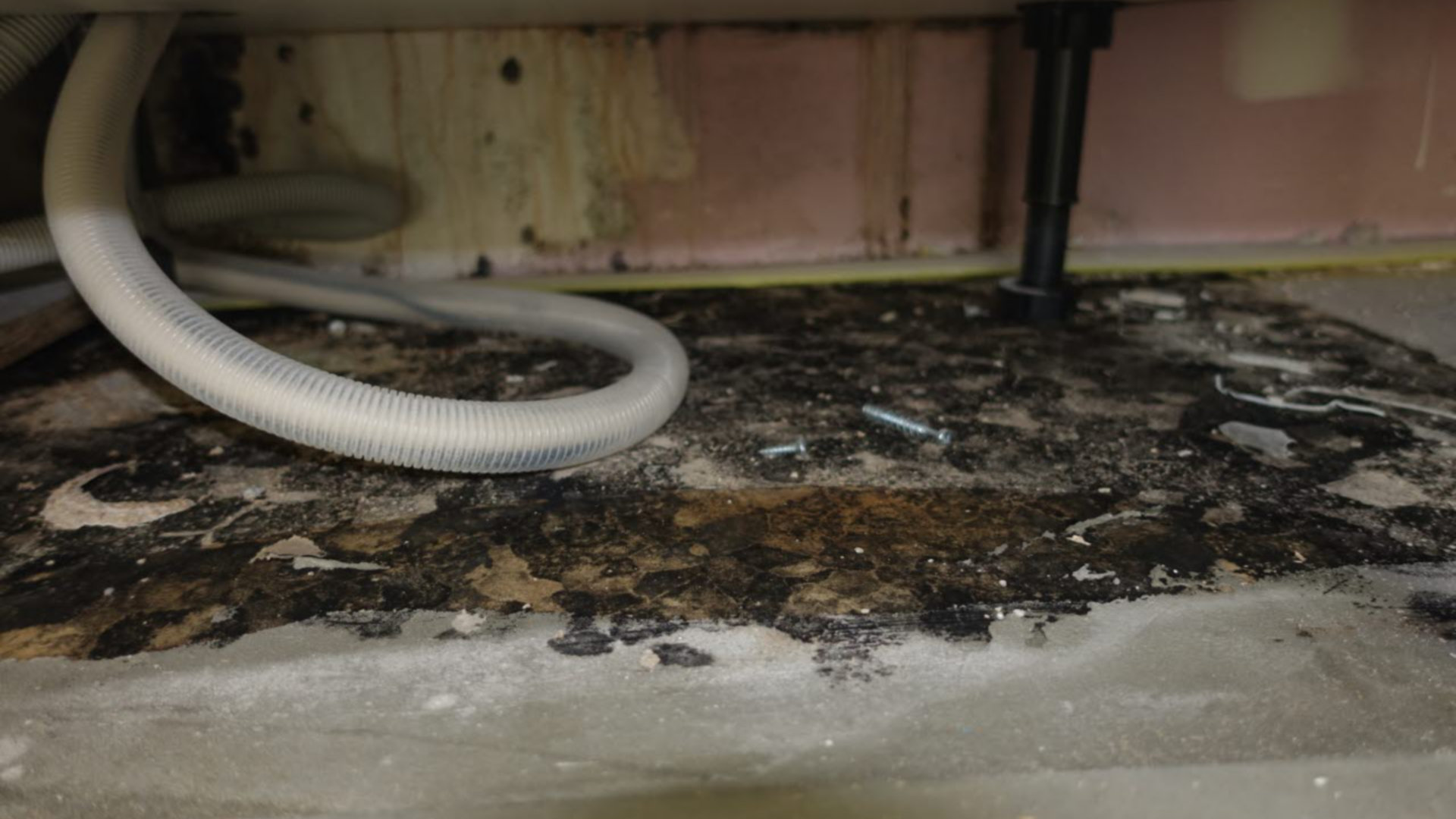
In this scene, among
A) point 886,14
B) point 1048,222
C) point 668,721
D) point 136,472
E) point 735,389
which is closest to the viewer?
point 668,721

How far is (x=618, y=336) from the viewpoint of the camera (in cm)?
160

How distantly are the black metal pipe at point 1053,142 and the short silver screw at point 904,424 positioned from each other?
24.9 inches

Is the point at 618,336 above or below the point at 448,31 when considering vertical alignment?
below

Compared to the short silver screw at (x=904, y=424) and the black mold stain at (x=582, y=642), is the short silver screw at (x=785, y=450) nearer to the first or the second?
the short silver screw at (x=904, y=424)

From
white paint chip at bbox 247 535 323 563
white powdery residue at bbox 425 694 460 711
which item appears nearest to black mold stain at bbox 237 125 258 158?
white paint chip at bbox 247 535 323 563

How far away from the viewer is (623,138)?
2.23m

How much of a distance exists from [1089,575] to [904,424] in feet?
1.37

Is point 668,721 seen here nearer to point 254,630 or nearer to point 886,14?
point 254,630

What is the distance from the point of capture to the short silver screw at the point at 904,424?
133cm

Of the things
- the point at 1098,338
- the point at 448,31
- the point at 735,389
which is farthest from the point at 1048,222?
the point at 448,31

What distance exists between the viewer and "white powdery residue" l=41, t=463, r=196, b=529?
3.74 feet

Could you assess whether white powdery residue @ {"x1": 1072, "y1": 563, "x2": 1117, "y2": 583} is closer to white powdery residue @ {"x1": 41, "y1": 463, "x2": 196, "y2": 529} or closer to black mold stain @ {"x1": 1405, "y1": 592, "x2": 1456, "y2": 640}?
black mold stain @ {"x1": 1405, "y1": 592, "x2": 1456, "y2": 640}

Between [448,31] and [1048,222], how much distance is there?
4.36 ft

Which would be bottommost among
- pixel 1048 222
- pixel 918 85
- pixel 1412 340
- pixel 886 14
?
pixel 1412 340
